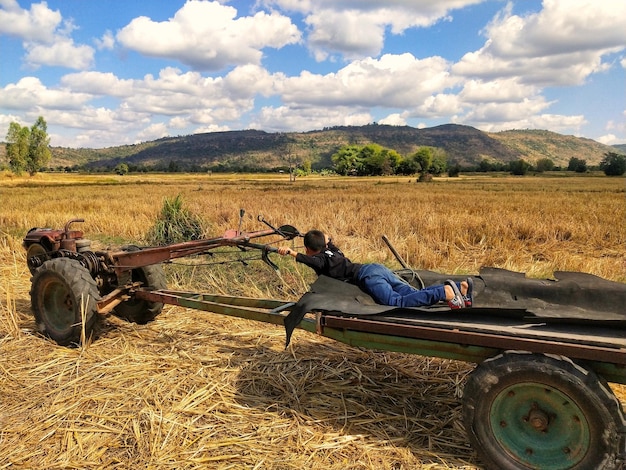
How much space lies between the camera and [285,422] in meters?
3.68

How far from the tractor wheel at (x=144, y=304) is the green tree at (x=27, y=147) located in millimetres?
92607

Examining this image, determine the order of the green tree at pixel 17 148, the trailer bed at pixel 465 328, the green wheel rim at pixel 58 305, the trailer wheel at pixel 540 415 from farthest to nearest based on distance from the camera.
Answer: the green tree at pixel 17 148
the green wheel rim at pixel 58 305
the trailer bed at pixel 465 328
the trailer wheel at pixel 540 415

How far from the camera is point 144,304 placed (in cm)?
594

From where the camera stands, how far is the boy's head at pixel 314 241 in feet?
14.8

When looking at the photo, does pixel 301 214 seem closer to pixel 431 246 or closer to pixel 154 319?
pixel 431 246

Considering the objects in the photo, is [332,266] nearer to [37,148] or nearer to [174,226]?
[174,226]

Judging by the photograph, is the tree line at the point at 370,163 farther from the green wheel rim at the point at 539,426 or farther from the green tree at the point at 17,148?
the green wheel rim at the point at 539,426

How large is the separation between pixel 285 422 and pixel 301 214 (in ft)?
36.5

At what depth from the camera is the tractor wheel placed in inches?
230

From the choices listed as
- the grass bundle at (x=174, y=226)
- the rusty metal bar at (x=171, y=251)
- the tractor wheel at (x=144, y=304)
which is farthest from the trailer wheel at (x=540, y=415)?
the grass bundle at (x=174, y=226)

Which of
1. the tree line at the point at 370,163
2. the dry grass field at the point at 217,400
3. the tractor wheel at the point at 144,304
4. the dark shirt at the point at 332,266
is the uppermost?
the tree line at the point at 370,163

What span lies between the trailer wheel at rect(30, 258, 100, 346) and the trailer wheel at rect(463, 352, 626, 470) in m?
3.95

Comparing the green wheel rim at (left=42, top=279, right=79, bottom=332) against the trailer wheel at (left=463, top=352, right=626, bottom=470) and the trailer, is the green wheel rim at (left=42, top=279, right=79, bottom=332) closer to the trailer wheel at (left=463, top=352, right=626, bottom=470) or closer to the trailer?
the trailer

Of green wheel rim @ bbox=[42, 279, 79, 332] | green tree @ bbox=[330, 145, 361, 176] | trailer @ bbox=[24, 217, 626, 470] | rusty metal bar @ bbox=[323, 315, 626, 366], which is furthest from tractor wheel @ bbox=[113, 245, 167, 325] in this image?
green tree @ bbox=[330, 145, 361, 176]
